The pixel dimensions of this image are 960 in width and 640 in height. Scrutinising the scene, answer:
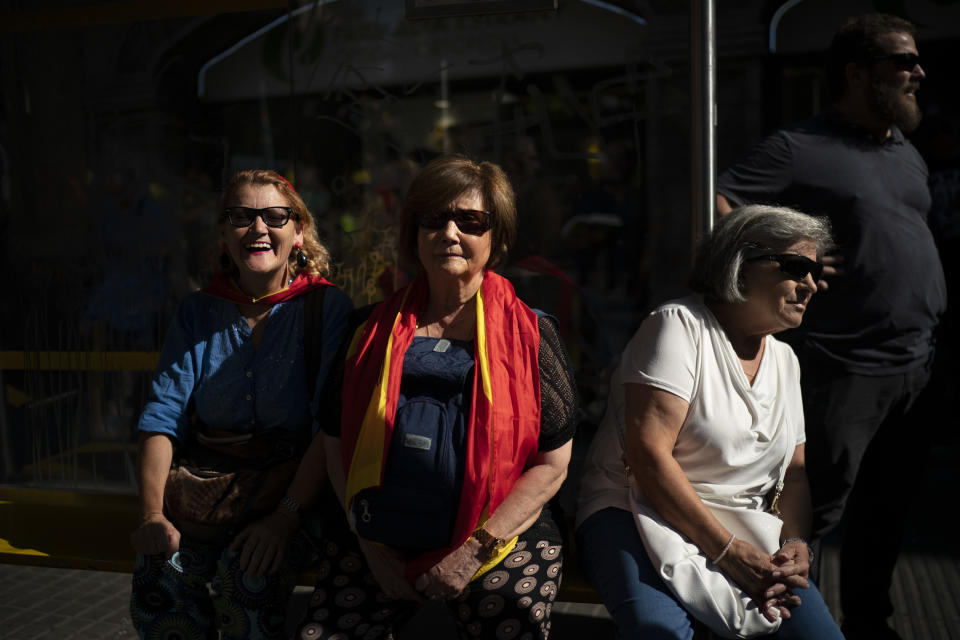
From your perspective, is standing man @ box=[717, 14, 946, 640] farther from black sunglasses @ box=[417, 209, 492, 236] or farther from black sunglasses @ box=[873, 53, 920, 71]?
black sunglasses @ box=[417, 209, 492, 236]

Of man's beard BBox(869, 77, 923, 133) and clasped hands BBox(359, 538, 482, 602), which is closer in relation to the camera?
clasped hands BBox(359, 538, 482, 602)

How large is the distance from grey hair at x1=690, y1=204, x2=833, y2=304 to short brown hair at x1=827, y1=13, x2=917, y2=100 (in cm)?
81

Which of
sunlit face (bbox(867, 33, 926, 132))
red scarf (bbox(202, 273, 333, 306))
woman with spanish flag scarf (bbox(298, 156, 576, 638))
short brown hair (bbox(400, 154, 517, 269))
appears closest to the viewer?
woman with spanish flag scarf (bbox(298, 156, 576, 638))

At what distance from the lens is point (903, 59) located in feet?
9.20

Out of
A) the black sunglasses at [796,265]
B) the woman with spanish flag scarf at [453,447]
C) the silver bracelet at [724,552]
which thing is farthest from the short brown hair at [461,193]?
the silver bracelet at [724,552]

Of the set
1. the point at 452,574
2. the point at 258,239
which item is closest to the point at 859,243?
the point at 452,574

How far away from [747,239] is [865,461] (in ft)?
4.05

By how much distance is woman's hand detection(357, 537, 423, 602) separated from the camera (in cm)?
224

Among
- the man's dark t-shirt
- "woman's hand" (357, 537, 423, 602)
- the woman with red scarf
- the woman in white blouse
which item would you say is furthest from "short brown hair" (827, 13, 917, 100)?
"woman's hand" (357, 537, 423, 602)

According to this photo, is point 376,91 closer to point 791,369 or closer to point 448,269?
point 448,269

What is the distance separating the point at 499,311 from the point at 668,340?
0.48 meters

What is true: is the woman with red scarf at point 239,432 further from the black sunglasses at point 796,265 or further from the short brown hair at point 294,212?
the black sunglasses at point 796,265

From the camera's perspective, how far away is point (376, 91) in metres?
4.13

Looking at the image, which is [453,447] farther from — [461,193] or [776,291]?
[776,291]
